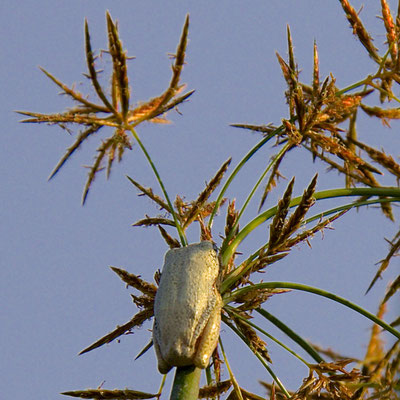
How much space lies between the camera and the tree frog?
2.33 m

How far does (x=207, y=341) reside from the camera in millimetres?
2354

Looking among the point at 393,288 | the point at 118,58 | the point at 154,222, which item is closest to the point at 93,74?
the point at 118,58

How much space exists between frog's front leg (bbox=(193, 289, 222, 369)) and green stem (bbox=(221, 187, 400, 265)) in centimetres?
24

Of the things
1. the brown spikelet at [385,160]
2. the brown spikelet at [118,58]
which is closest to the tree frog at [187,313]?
the brown spikelet at [118,58]

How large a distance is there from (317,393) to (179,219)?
75 cm

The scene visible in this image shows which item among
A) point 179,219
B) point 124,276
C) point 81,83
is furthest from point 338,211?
point 81,83

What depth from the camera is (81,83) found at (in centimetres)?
287

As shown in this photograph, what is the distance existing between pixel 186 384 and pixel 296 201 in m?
0.73

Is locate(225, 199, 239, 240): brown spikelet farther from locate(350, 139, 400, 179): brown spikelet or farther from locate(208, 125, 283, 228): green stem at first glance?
locate(350, 139, 400, 179): brown spikelet

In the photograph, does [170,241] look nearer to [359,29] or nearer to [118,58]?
[118,58]

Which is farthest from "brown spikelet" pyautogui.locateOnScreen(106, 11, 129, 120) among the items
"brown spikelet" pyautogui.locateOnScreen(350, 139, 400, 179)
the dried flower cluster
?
"brown spikelet" pyautogui.locateOnScreen(350, 139, 400, 179)

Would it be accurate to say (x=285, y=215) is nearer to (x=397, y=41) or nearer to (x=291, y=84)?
(x=291, y=84)

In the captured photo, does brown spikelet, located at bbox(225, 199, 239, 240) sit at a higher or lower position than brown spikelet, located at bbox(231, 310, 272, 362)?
higher

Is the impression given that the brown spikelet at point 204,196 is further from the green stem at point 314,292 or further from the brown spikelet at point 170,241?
the green stem at point 314,292
